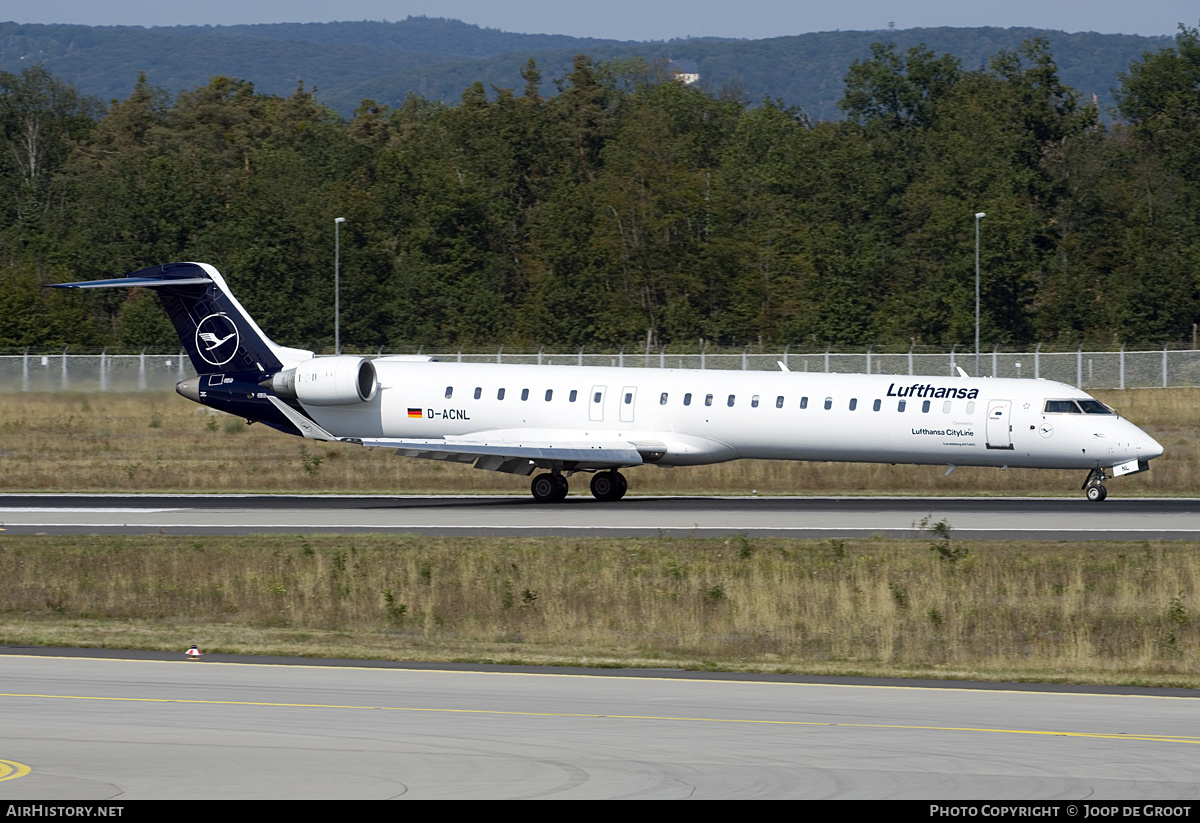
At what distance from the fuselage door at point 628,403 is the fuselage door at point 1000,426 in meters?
7.46

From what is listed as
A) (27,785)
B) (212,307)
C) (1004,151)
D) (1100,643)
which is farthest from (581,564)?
(1004,151)

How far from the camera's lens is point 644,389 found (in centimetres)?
3397

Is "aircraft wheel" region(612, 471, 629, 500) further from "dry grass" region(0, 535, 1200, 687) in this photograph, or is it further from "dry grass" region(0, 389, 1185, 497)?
"dry grass" region(0, 535, 1200, 687)

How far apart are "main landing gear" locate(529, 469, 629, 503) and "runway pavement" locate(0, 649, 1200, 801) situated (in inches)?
712

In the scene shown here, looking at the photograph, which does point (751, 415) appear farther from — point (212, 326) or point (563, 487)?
point (212, 326)

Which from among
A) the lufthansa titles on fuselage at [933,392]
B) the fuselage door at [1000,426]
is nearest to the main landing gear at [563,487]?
the lufthansa titles on fuselage at [933,392]

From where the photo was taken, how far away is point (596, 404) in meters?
34.1

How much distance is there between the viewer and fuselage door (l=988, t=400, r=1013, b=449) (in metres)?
31.6

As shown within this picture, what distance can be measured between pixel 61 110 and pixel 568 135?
3970cm

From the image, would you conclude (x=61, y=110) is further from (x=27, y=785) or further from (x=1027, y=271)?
(x=27, y=785)

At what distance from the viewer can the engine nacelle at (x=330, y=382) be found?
34.7 meters

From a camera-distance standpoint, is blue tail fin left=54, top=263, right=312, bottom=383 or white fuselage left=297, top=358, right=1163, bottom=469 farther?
blue tail fin left=54, top=263, right=312, bottom=383

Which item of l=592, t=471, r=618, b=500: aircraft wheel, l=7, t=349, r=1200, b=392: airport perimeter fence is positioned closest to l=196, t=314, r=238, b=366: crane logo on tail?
l=592, t=471, r=618, b=500: aircraft wheel

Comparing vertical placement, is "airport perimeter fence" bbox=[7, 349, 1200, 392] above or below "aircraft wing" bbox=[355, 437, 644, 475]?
above
